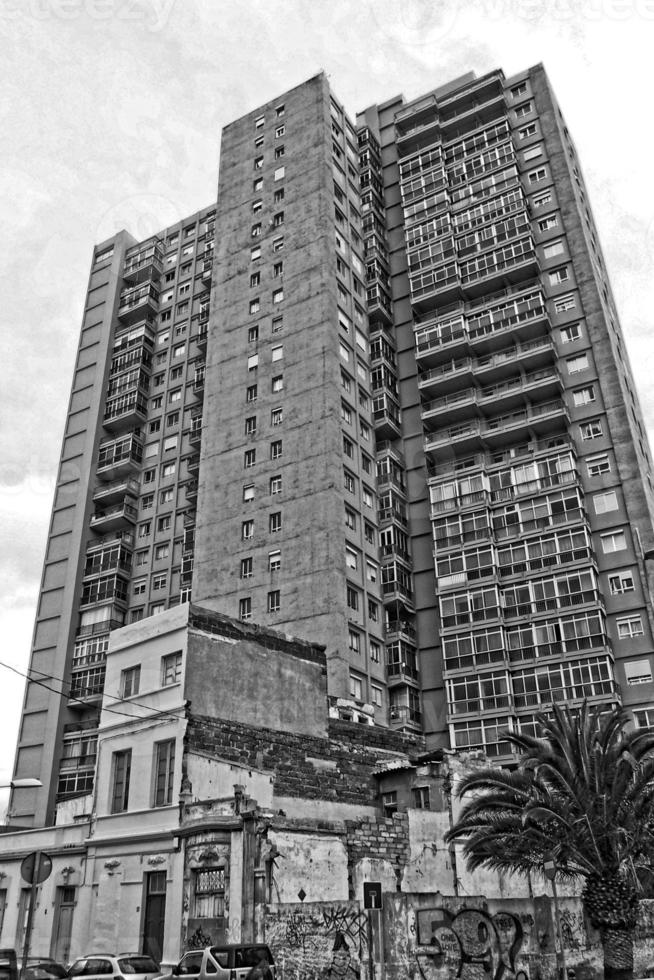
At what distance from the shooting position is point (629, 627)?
2165 inches

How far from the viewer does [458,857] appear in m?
36.6

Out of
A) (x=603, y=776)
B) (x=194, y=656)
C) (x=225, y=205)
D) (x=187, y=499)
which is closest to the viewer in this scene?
(x=603, y=776)

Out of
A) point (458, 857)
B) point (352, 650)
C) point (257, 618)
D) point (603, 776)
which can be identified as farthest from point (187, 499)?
point (603, 776)

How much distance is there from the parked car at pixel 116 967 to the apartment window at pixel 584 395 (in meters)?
49.8

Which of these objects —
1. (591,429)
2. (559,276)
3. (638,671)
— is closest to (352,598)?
(638,671)

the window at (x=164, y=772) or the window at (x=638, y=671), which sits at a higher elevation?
the window at (x=638, y=671)

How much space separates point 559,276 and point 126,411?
131 feet

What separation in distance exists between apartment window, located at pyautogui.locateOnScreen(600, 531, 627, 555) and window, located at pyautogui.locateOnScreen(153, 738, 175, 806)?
3508 centimetres

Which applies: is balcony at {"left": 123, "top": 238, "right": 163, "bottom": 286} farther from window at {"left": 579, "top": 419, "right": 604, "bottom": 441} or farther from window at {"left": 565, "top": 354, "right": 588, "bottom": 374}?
window at {"left": 579, "top": 419, "right": 604, "bottom": 441}

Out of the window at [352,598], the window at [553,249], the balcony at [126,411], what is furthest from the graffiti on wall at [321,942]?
the balcony at [126,411]

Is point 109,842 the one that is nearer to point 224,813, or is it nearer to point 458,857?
point 224,813

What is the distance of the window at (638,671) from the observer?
53312mm

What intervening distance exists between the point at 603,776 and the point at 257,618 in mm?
33304

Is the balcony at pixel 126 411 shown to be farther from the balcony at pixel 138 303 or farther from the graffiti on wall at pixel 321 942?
the graffiti on wall at pixel 321 942
